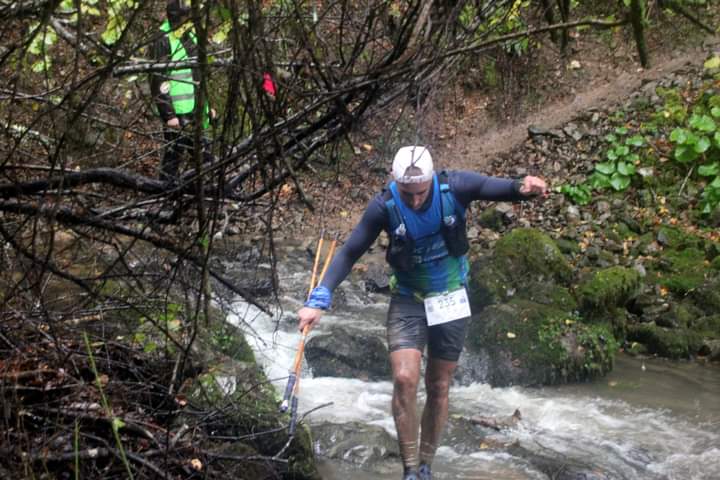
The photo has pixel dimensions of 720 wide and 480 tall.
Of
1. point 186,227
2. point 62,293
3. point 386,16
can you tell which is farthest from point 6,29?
point 62,293

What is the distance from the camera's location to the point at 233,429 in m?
5.12

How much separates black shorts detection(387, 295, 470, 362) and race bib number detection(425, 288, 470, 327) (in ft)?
0.18

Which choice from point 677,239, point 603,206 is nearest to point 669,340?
point 677,239

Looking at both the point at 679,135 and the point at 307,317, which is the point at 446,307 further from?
the point at 679,135

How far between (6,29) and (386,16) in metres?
1.45

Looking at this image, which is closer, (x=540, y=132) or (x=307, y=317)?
(x=307, y=317)

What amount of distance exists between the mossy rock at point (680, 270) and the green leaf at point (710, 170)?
1.42m

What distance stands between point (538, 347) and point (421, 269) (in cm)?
324

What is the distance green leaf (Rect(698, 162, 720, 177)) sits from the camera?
11039mm

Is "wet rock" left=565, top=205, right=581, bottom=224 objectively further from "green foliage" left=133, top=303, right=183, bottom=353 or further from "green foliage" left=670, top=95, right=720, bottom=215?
"green foliage" left=133, top=303, right=183, bottom=353

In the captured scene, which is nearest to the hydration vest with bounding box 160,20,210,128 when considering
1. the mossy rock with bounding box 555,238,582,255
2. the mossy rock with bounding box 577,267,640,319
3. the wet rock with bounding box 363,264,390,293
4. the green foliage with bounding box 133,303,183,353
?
the green foliage with bounding box 133,303,183,353

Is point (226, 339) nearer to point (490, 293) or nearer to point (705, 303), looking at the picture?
point (490, 293)

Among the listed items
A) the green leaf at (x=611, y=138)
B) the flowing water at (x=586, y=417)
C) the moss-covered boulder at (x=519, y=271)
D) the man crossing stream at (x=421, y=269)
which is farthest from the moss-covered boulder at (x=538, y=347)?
the green leaf at (x=611, y=138)

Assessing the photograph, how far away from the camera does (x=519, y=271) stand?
961cm
